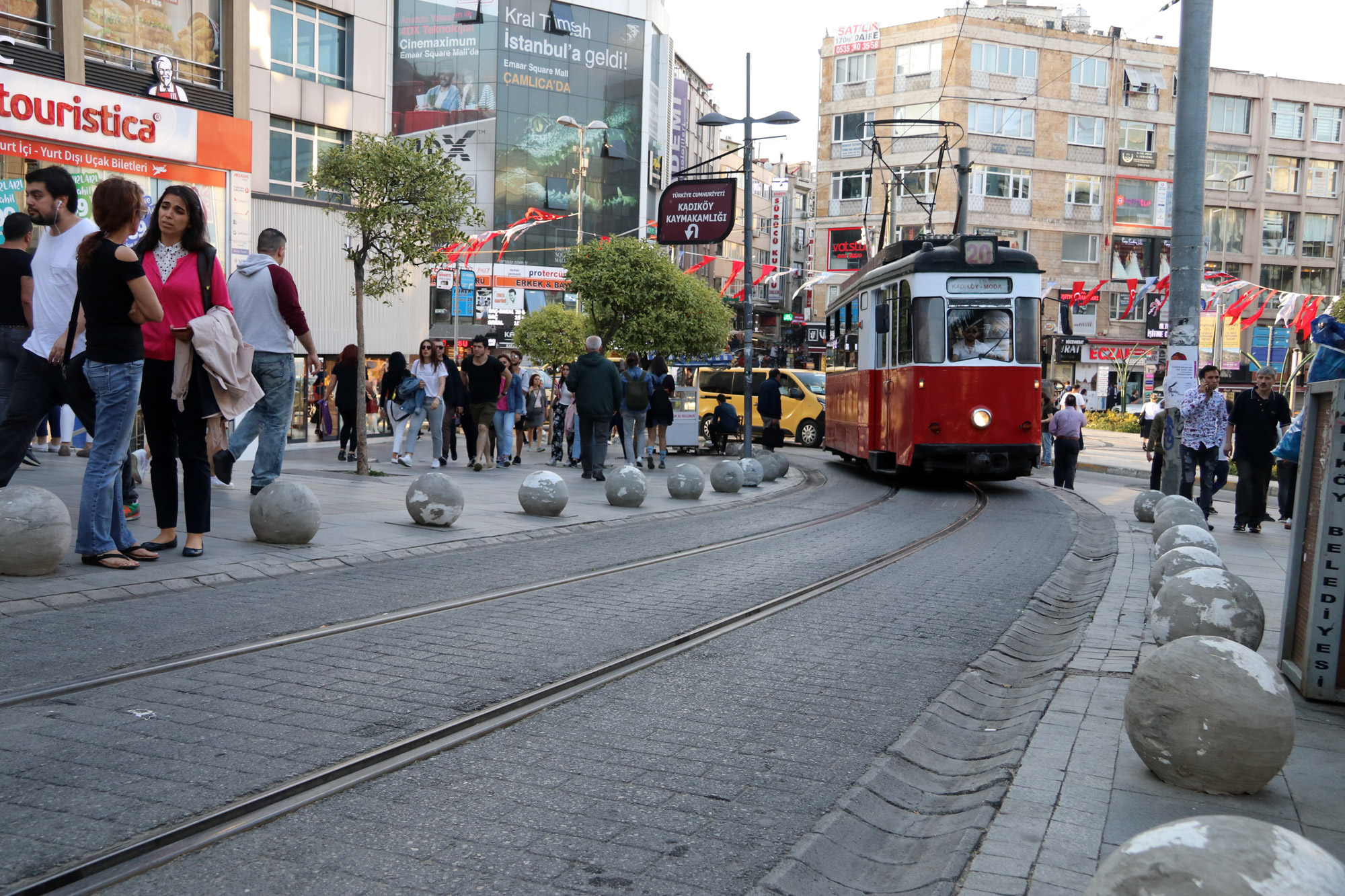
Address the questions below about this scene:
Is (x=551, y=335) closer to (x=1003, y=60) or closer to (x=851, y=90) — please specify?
(x=851, y=90)

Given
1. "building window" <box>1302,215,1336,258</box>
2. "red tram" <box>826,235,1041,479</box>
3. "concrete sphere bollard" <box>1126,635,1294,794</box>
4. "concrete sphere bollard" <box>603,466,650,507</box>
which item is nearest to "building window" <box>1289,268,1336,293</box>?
"building window" <box>1302,215,1336,258</box>

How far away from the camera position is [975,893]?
311cm

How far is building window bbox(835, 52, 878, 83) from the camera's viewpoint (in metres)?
63.8

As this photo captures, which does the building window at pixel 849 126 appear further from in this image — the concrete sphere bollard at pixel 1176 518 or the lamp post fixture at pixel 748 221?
the concrete sphere bollard at pixel 1176 518

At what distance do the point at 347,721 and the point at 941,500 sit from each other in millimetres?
12897

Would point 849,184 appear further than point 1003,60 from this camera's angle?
Yes

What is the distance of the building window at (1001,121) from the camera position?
60188 millimetres

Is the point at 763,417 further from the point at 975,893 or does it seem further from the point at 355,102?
the point at 975,893

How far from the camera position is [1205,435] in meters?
13.1

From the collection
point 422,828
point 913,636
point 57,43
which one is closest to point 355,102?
point 57,43

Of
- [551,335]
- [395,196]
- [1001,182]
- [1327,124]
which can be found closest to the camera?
[395,196]

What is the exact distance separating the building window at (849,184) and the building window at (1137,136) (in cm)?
1329

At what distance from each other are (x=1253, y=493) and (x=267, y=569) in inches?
414

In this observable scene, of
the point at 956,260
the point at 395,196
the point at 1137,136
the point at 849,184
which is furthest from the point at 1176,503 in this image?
the point at 1137,136
